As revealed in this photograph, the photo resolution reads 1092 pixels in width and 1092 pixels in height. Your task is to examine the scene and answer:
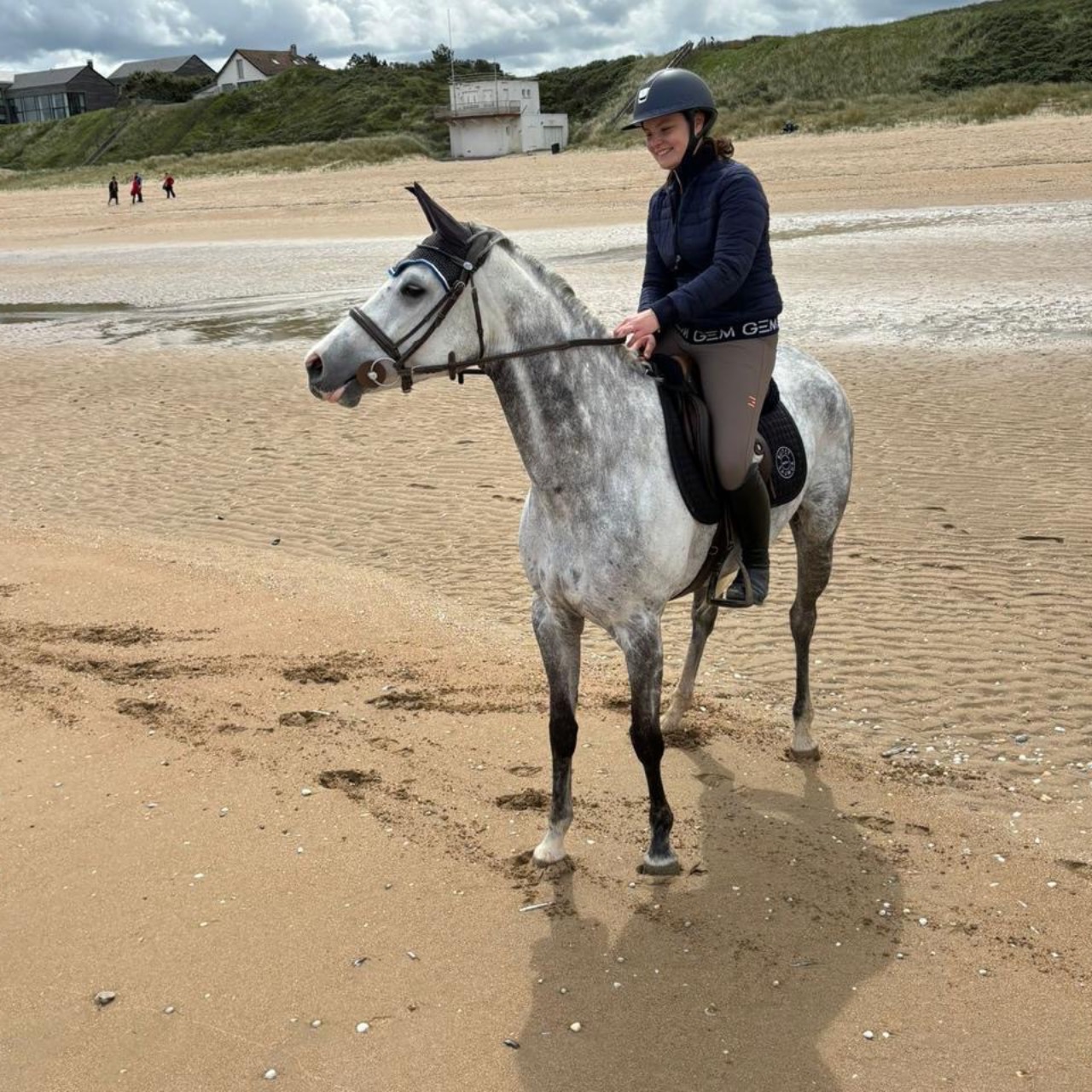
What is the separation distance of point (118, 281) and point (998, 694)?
27355 millimetres

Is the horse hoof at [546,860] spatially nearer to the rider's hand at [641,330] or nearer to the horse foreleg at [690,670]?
the horse foreleg at [690,670]

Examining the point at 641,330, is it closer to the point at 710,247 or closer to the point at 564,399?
the point at 564,399

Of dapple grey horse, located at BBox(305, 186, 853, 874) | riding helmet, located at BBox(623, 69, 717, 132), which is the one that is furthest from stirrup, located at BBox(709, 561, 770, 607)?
riding helmet, located at BBox(623, 69, 717, 132)

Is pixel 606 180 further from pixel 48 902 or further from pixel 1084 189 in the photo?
pixel 48 902

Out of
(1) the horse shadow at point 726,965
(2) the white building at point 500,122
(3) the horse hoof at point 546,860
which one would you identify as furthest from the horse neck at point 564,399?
(2) the white building at point 500,122

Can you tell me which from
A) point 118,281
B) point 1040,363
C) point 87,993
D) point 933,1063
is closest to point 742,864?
point 933,1063

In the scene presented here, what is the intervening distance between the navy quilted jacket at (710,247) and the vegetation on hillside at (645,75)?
4219 cm

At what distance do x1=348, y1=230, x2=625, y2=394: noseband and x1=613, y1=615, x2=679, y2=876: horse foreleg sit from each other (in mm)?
1314

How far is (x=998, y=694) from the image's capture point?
6891 millimetres

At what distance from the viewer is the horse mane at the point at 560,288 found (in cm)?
451

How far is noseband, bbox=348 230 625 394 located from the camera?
417cm

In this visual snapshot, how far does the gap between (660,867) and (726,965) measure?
0.65 meters

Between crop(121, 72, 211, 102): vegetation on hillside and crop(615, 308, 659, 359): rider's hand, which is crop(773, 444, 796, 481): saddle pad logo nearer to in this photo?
crop(615, 308, 659, 359): rider's hand

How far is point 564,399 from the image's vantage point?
183 inches
